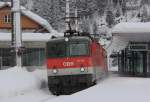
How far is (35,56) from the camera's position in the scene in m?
43.8

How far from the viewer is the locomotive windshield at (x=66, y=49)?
926 inches

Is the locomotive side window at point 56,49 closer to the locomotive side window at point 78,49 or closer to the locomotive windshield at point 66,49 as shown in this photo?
the locomotive windshield at point 66,49

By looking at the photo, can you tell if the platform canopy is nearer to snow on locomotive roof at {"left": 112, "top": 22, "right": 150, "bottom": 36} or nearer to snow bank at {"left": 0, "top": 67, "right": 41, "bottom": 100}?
snow on locomotive roof at {"left": 112, "top": 22, "right": 150, "bottom": 36}

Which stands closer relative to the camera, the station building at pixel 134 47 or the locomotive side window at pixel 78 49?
the locomotive side window at pixel 78 49

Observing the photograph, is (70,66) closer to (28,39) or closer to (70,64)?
(70,64)

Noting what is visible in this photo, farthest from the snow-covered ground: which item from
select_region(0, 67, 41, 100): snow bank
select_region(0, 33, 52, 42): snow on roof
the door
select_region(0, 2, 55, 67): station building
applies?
select_region(0, 33, 52, 42): snow on roof

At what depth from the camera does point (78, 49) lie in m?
23.7

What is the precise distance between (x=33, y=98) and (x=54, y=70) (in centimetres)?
321

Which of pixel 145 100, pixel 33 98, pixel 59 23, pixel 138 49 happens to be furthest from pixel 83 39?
pixel 59 23

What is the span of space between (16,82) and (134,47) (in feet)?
65.8

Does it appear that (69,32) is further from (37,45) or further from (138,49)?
(37,45)

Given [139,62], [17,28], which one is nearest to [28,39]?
[139,62]

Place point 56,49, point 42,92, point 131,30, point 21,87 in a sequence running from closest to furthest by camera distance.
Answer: point 21,87 → point 42,92 → point 56,49 → point 131,30

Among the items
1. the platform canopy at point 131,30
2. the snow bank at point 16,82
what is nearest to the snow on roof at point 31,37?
the platform canopy at point 131,30
